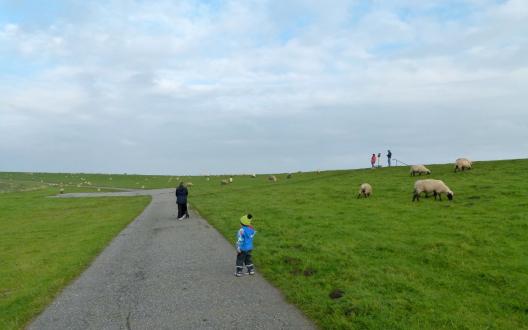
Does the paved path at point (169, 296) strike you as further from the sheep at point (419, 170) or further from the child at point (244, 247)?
the sheep at point (419, 170)

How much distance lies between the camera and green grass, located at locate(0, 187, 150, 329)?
1390 cm

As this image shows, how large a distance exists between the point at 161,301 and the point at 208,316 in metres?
2.30

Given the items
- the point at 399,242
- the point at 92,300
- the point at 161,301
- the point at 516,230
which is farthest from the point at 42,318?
the point at 516,230

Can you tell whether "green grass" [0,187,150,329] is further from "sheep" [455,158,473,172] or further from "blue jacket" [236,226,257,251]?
"sheep" [455,158,473,172]

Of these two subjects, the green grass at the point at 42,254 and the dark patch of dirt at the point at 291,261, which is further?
the dark patch of dirt at the point at 291,261

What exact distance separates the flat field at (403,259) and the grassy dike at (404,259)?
3 centimetres

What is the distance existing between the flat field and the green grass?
7797 millimetres

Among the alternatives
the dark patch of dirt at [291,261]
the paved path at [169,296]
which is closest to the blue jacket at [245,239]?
the paved path at [169,296]

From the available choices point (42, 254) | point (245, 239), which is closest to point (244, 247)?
point (245, 239)

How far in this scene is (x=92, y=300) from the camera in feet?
45.3

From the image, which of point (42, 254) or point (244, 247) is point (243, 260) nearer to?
point (244, 247)

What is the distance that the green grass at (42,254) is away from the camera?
13898 mm

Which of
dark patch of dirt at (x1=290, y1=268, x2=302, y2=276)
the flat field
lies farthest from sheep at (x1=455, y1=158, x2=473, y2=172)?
dark patch of dirt at (x1=290, y1=268, x2=302, y2=276)

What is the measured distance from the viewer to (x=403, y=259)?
1658 cm
